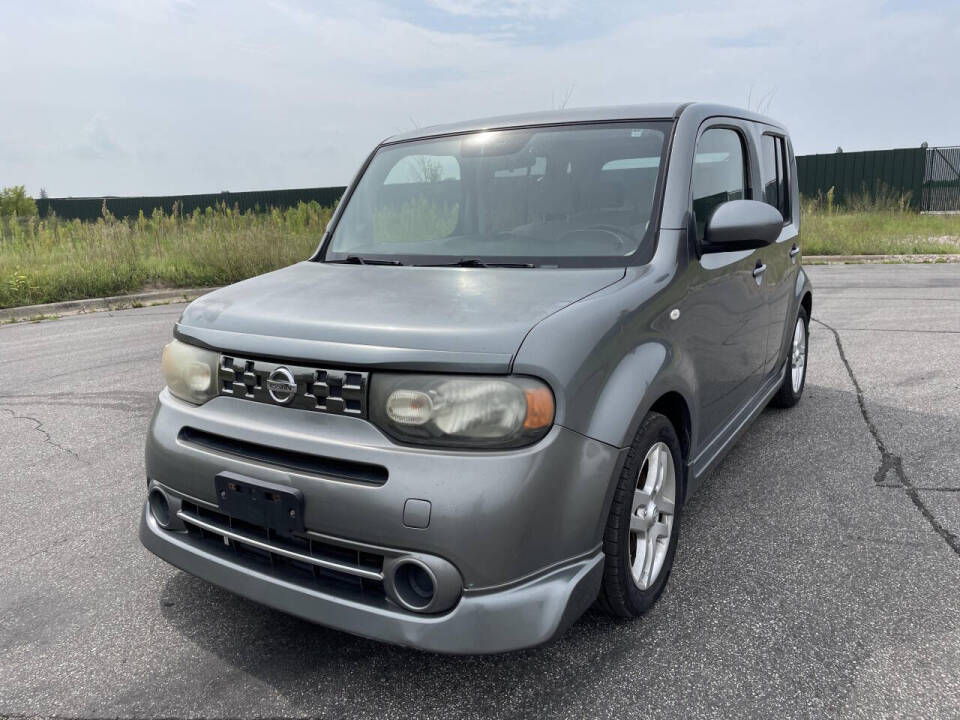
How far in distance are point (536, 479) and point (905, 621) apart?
1544 millimetres

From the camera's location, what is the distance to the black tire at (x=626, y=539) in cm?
225

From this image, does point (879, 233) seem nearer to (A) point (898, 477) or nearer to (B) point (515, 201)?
(A) point (898, 477)

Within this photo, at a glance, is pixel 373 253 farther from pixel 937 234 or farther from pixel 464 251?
pixel 937 234

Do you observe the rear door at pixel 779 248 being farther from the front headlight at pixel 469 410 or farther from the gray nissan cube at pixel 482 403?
the front headlight at pixel 469 410

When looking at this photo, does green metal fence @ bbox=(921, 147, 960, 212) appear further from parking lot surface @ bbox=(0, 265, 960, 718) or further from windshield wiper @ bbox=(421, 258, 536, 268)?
windshield wiper @ bbox=(421, 258, 536, 268)

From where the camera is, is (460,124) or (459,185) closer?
(459,185)

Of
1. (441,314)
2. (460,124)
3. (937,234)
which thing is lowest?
(937,234)

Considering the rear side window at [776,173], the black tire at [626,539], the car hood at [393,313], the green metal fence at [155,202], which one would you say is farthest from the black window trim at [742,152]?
the green metal fence at [155,202]

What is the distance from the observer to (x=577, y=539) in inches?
81.4

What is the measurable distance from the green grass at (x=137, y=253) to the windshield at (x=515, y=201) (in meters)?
9.58

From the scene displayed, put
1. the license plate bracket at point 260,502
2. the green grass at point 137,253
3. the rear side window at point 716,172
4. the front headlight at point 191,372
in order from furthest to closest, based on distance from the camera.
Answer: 1. the green grass at point 137,253
2. the rear side window at point 716,172
3. the front headlight at point 191,372
4. the license plate bracket at point 260,502

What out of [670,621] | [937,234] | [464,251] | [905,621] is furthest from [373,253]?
[937,234]

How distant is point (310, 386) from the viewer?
212 cm

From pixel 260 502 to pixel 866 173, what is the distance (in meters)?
29.1
